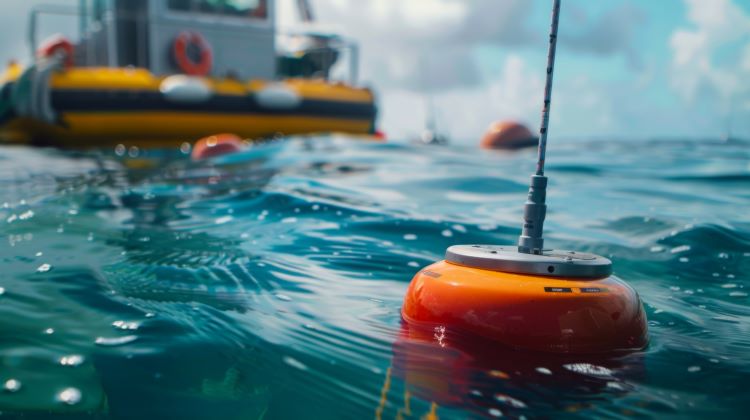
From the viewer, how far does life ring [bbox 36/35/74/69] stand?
34.1 ft

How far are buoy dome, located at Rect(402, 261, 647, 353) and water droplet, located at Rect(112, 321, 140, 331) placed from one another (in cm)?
83

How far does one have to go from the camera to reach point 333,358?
1738 mm

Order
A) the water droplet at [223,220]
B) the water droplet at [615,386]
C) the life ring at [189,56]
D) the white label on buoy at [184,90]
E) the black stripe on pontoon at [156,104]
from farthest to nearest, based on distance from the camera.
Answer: the life ring at [189,56]
the white label on buoy at [184,90]
the black stripe on pontoon at [156,104]
the water droplet at [223,220]
the water droplet at [615,386]

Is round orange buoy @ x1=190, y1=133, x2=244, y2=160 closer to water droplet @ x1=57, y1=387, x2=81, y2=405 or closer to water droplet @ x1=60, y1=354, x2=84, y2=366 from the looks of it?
water droplet @ x1=60, y1=354, x2=84, y2=366

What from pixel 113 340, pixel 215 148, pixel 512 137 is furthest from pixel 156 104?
pixel 113 340

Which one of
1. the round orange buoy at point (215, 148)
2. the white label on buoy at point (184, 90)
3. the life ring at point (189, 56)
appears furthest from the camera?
the life ring at point (189, 56)

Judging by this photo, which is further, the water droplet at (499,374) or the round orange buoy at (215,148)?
the round orange buoy at (215,148)

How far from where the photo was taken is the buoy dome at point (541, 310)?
166 centimetres

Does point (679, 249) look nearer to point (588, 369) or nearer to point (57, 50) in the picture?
point (588, 369)

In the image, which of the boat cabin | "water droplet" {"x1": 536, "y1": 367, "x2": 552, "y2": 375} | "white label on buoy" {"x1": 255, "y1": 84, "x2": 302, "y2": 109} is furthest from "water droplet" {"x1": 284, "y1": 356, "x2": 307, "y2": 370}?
the boat cabin

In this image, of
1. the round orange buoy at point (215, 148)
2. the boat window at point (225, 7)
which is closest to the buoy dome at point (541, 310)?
the round orange buoy at point (215, 148)

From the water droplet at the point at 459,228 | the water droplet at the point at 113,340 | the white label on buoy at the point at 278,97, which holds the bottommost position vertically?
the water droplet at the point at 113,340

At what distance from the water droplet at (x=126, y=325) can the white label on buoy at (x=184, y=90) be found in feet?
27.1

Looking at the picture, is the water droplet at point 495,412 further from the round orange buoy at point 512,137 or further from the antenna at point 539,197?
the round orange buoy at point 512,137
